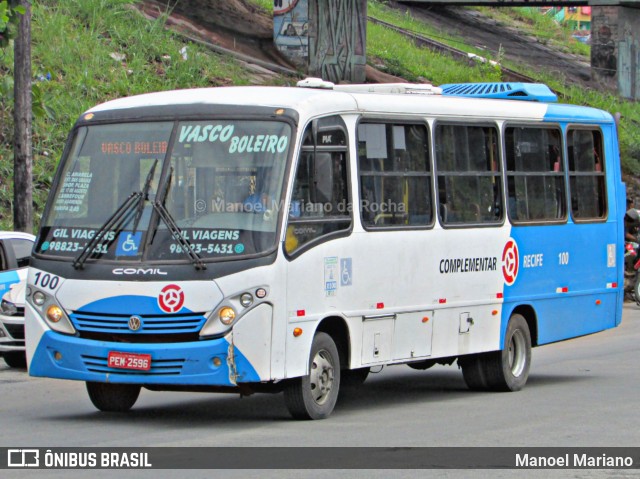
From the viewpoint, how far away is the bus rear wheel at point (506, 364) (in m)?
13.4

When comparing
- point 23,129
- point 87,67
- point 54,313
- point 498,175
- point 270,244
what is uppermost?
point 87,67

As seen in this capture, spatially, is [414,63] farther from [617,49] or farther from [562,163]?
[562,163]

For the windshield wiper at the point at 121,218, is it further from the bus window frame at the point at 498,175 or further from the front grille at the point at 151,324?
the bus window frame at the point at 498,175

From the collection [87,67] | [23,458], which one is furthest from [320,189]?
[87,67]

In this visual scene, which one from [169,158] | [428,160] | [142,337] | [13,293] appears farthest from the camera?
[13,293]

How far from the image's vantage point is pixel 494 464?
8.70m

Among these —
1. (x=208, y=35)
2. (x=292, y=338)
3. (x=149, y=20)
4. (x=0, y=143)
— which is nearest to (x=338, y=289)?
(x=292, y=338)

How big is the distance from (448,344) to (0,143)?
13197mm

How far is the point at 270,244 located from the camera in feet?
33.3

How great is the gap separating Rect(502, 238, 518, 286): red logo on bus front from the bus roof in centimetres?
133

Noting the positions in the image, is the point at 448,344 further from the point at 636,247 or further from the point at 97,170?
the point at 636,247

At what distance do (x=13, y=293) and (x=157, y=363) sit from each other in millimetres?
6037

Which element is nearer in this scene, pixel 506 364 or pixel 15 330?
pixel 506 364

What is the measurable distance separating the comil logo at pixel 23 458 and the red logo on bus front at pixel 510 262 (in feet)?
19.0
